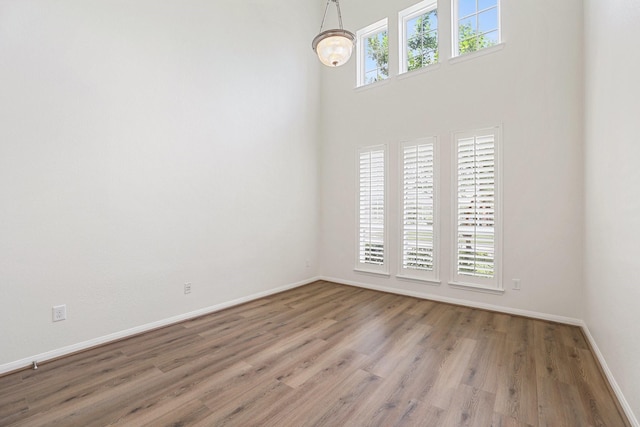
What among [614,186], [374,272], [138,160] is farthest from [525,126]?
[138,160]

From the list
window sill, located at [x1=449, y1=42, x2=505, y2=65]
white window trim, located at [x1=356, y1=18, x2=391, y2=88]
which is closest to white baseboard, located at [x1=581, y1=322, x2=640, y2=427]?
window sill, located at [x1=449, y1=42, x2=505, y2=65]

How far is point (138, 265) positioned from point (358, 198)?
3.20m

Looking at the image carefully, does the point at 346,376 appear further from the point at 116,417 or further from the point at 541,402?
the point at 116,417

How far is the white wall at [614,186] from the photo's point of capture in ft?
5.75

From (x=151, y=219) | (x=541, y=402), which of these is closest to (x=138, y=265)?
(x=151, y=219)

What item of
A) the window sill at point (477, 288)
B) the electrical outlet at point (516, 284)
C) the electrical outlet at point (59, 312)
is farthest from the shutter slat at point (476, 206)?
the electrical outlet at point (59, 312)

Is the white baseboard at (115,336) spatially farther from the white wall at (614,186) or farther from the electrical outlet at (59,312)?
the white wall at (614,186)

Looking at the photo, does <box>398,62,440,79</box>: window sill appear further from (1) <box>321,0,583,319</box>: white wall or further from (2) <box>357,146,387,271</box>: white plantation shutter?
(2) <box>357,146,387,271</box>: white plantation shutter

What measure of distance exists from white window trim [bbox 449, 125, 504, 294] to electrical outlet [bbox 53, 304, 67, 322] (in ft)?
13.8

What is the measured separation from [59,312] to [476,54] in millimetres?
5277

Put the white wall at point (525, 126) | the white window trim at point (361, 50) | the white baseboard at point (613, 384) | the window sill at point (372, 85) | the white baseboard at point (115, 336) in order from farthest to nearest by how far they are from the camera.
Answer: the white window trim at point (361, 50) → the window sill at point (372, 85) → the white wall at point (525, 126) → the white baseboard at point (115, 336) → the white baseboard at point (613, 384)

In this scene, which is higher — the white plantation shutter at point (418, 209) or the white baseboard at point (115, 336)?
the white plantation shutter at point (418, 209)

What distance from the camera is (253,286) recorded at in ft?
14.1

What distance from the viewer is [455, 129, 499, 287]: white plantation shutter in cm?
372
